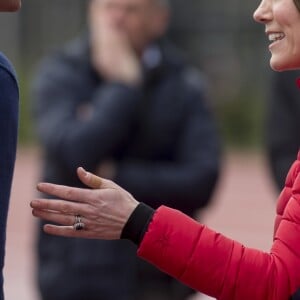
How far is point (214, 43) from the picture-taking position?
24625mm

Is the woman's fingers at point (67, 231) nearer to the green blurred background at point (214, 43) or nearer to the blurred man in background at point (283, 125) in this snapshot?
the blurred man in background at point (283, 125)

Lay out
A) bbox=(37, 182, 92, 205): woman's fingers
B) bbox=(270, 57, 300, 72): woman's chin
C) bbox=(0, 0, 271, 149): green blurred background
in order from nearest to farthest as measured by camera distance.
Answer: bbox=(37, 182, 92, 205): woman's fingers, bbox=(270, 57, 300, 72): woman's chin, bbox=(0, 0, 271, 149): green blurred background

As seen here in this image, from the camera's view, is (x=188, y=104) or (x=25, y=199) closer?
(x=188, y=104)

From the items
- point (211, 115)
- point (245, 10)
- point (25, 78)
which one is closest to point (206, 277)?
point (211, 115)

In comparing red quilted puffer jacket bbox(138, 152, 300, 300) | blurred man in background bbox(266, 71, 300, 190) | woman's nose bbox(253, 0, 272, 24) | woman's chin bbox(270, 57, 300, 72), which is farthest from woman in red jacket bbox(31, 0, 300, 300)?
blurred man in background bbox(266, 71, 300, 190)

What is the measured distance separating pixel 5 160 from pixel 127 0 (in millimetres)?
3607

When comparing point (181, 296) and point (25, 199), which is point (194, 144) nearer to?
point (181, 296)

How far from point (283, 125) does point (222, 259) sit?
11.6 ft

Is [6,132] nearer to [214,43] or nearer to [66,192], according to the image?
[66,192]

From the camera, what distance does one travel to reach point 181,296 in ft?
22.5

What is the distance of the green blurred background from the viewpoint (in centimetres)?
2391

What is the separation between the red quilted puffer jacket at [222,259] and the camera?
3621 mm

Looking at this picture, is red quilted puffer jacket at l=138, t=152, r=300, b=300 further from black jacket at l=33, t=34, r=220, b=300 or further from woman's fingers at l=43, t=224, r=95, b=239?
black jacket at l=33, t=34, r=220, b=300

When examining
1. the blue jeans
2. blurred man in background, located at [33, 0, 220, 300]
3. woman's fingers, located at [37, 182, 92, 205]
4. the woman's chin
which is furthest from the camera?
blurred man in background, located at [33, 0, 220, 300]
